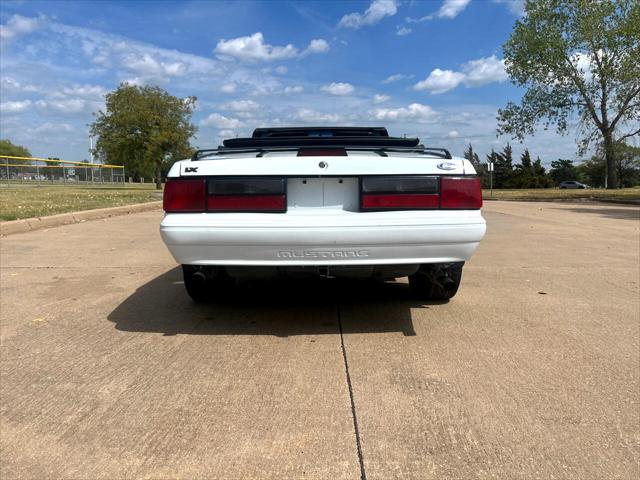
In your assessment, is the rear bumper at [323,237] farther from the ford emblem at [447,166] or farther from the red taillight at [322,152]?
the red taillight at [322,152]

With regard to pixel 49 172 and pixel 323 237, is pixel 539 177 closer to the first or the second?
pixel 49 172

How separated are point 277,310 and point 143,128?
30.6 metres

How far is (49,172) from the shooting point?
36.8 m

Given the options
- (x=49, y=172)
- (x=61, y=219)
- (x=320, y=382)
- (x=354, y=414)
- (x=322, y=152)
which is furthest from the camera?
(x=49, y=172)

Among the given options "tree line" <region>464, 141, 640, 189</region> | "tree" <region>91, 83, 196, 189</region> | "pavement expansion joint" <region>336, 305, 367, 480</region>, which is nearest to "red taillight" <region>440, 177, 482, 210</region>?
"pavement expansion joint" <region>336, 305, 367, 480</region>

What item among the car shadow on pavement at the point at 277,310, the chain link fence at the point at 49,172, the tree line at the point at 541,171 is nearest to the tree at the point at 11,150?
the chain link fence at the point at 49,172

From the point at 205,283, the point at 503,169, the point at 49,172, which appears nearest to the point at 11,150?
the point at 49,172

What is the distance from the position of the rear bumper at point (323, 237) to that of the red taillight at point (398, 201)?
51mm

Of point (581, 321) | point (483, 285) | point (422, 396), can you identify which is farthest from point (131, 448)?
point (483, 285)

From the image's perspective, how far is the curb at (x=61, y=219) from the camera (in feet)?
29.1

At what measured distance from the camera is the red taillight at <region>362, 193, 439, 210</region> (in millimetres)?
3314

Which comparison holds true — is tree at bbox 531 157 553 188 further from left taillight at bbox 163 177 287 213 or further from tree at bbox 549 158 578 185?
left taillight at bbox 163 177 287 213

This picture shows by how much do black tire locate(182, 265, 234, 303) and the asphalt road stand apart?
116 millimetres

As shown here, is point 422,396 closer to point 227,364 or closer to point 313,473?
point 313,473
